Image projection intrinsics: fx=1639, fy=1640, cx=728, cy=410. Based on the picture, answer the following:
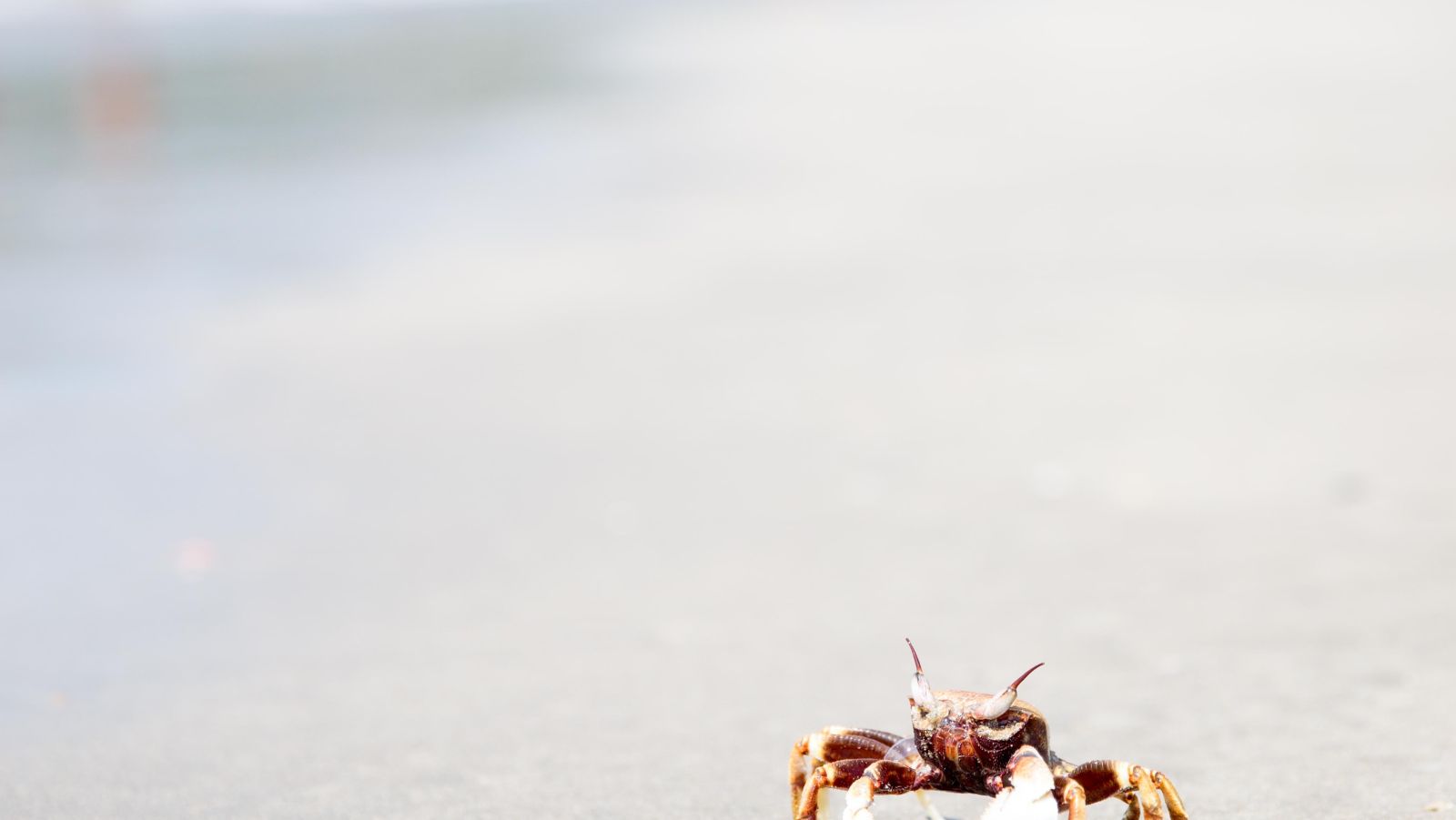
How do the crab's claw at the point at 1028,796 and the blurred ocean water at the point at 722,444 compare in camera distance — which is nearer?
the crab's claw at the point at 1028,796

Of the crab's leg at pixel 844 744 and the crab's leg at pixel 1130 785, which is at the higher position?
the crab's leg at pixel 844 744

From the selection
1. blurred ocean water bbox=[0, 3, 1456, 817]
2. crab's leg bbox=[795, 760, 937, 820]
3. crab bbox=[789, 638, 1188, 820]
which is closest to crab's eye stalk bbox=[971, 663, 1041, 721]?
crab bbox=[789, 638, 1188, 820]

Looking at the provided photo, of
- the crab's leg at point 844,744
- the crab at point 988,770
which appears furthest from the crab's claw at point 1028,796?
the crab's leg at point 844,744

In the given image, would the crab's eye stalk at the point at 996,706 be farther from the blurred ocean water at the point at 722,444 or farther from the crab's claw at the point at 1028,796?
the blurred ocean water at the point at 722,444

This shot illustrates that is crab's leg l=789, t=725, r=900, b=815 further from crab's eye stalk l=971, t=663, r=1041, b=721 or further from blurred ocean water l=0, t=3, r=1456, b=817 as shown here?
blurred ocean water l=0, t=3, r=1456, b=817

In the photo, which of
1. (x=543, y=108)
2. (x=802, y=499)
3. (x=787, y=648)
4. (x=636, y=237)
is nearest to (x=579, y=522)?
(x=802, y=499)

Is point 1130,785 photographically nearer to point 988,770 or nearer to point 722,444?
point 988,770

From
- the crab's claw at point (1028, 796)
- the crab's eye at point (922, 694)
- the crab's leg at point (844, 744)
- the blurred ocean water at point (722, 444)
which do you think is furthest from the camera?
the blurred ocean water at point (722, 444)
